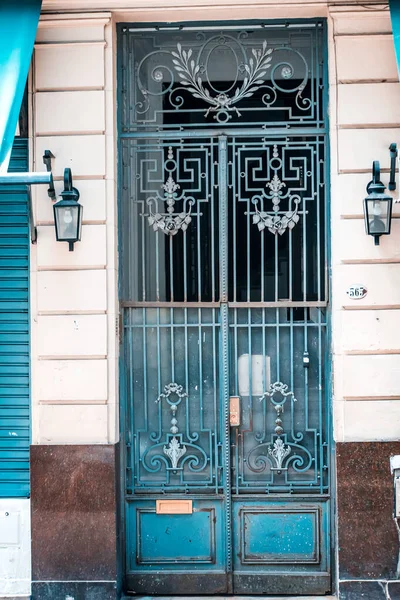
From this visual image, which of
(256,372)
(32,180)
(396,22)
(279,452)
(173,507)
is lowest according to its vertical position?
(173,507)

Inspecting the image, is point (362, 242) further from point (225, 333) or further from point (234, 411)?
point (234, 411)

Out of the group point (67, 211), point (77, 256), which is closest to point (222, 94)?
point (67, 211)

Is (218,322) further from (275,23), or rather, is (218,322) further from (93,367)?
(275,23)

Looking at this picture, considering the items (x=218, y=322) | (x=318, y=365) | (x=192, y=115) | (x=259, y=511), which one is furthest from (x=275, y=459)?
(x=192, y=115)

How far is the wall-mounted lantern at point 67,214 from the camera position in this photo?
5191 millimetres

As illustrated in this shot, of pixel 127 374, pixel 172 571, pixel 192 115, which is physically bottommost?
pixel 172 571

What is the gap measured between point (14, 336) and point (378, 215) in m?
3.24

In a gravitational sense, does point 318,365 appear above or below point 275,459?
above

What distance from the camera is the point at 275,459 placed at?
556 cm

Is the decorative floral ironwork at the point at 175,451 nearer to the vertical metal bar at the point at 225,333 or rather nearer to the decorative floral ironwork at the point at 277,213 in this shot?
the vertical metal bar at the point at 225,333

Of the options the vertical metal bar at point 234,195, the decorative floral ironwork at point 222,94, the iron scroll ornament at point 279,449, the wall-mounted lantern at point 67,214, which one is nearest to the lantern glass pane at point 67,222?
the wall-mounted lantern at point 67,214

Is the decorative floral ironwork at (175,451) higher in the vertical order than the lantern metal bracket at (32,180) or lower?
lower

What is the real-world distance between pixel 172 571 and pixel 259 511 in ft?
3.02

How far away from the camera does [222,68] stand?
569 centimetres
